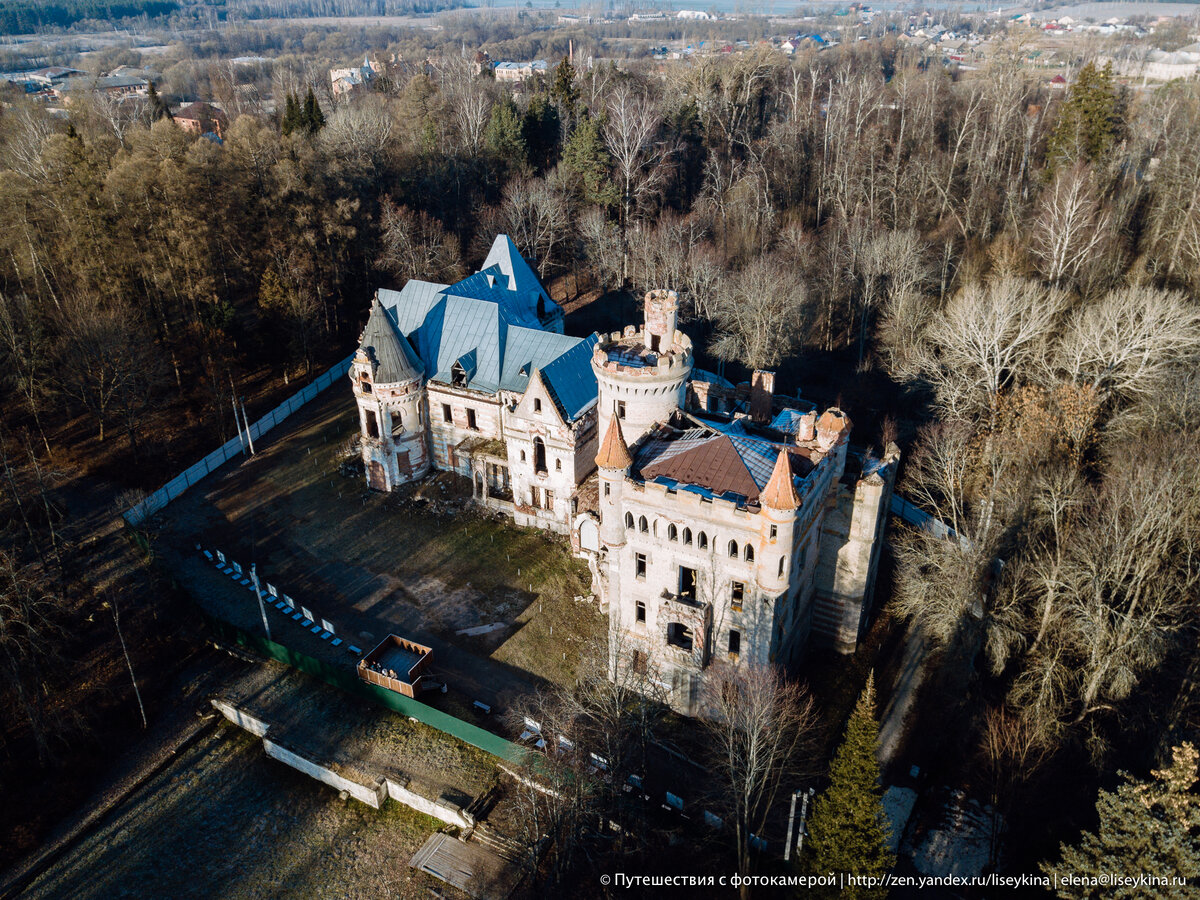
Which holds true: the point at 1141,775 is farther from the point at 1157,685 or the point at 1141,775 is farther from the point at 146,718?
the point at 146,718

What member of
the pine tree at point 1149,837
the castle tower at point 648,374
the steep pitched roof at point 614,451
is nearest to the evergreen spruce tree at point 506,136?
the castle tower at point 648,374

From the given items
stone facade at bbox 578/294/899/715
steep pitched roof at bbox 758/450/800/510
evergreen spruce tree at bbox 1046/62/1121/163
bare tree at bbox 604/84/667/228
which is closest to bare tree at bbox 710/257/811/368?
stone facade at bbox 578/294/899/715

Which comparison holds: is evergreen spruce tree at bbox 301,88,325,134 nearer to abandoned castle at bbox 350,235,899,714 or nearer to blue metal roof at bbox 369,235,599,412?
blue metal roof at bbox 369,235,599,412

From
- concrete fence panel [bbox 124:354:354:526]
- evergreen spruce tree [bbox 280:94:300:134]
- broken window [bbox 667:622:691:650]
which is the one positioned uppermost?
evergreen spruce tree [bbox 280:94:300:134]

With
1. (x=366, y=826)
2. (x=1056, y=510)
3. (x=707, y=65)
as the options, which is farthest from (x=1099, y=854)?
(x=707, y=65)

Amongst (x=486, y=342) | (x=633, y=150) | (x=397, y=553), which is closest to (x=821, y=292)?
(x=633, y=150)

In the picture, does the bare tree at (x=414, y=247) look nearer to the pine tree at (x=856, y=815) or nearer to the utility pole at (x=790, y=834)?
Answer: the utility pole at (x=790, y=834)
